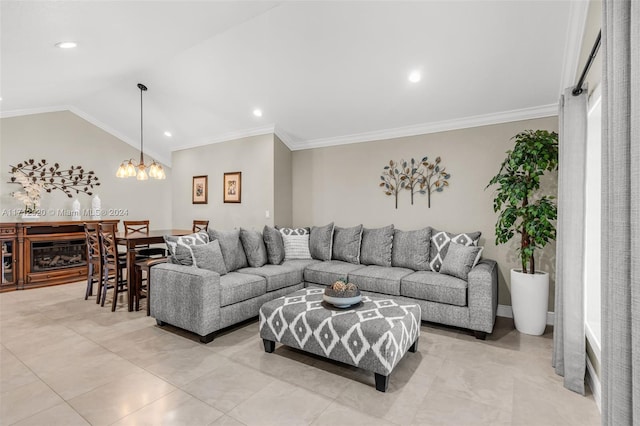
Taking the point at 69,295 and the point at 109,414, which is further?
the point at 69,295

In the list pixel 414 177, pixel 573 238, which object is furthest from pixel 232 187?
pixel 573 238

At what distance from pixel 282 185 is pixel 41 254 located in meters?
4.27

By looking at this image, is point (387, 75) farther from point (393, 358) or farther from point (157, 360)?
point (157, 360)

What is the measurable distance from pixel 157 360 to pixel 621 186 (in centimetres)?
322

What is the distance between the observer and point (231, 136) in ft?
19.9

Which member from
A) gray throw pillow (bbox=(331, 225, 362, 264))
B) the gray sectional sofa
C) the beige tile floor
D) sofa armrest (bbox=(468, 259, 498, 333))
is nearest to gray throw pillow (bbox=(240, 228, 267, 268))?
the gray sectional sofa

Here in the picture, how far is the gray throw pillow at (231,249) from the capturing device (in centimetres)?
396

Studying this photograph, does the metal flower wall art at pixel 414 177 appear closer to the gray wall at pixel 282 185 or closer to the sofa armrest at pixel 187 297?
the gray wall at pixel 282 185

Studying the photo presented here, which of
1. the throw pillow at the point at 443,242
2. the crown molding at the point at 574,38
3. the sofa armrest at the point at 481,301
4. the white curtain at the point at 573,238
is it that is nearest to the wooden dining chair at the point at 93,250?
the throw pillow at the point at 443,242

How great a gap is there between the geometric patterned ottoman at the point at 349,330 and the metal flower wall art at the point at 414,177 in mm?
2157

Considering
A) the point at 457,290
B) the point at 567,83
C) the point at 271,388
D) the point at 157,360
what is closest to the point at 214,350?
the point at 157,360

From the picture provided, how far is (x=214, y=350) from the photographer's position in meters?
3.03

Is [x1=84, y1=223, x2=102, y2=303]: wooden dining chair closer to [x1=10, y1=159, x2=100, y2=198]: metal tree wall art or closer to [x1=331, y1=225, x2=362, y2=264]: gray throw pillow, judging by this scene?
[x1=10, y1=159, x2=100, y2=198]: metal tree wall art

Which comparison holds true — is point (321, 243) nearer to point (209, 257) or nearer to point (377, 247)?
point (377, 247)
